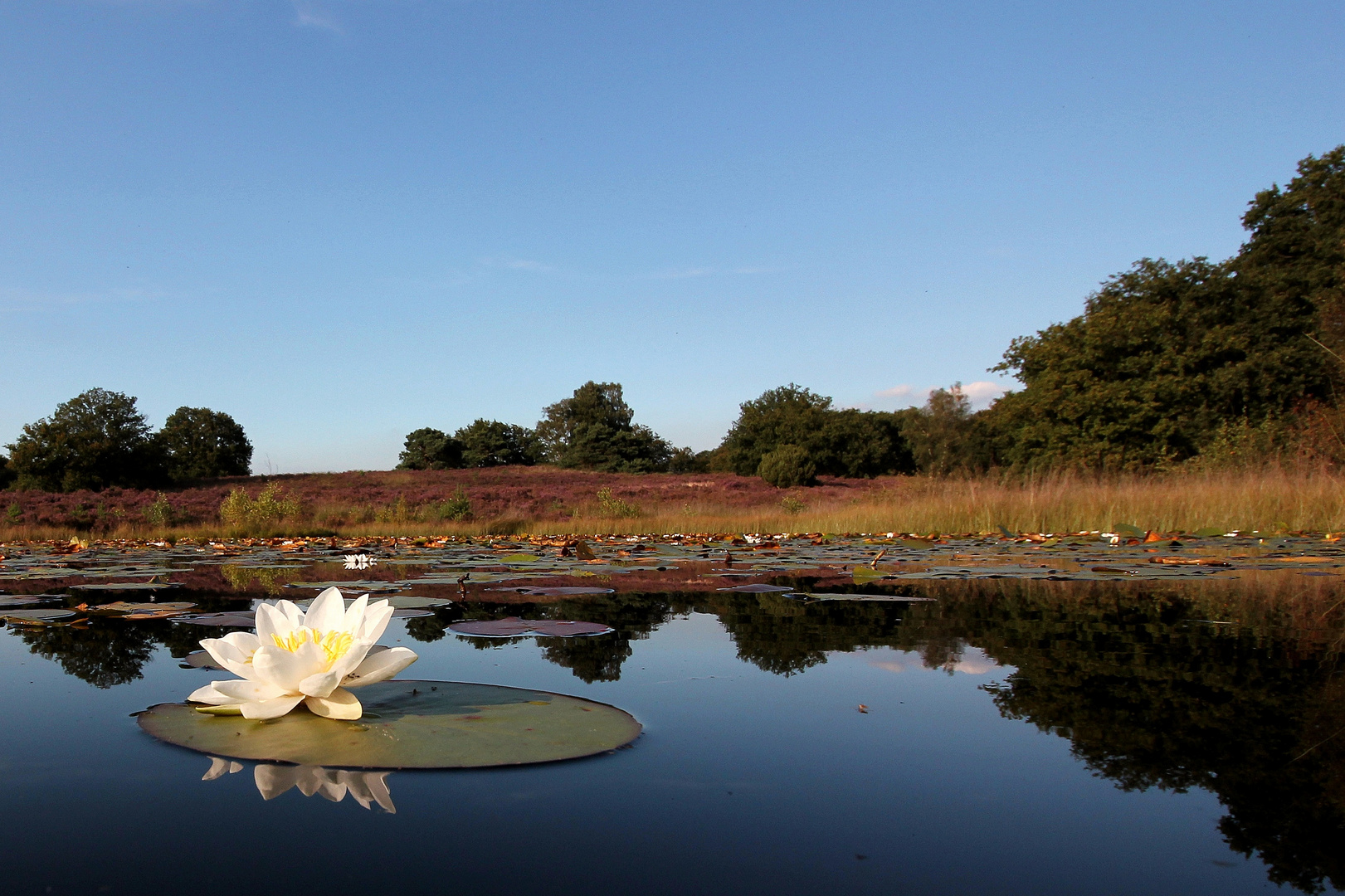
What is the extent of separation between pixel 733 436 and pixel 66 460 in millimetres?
25756

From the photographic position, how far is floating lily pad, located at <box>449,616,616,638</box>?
2084 mm

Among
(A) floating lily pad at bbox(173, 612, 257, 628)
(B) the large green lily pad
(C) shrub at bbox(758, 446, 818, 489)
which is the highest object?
(C) shrub at bbox(758, 446, 818, 489)

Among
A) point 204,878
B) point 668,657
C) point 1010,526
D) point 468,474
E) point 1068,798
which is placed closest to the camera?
point 204,878

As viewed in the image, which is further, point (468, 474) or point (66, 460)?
point (468, 474)

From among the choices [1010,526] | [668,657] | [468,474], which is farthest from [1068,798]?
[468,474]

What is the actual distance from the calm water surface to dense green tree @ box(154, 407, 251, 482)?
45.7 metres

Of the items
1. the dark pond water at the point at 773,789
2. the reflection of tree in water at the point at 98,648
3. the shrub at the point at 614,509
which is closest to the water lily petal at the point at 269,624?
the dark pond water at the point at 773,789

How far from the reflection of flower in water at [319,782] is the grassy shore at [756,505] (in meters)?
9.17

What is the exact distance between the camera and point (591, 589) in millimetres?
3305

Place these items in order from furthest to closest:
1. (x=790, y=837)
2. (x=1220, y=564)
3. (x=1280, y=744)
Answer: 1. (x=1220, y=564)
2. (x=1280, y=744)
3. (x=790, y=837)

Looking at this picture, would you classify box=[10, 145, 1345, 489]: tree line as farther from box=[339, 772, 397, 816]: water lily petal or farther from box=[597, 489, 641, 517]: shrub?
box=[339, 772, 397, 816]: water lily petal

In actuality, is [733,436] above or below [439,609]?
above

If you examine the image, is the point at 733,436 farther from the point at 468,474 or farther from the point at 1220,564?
the point at 1220,564

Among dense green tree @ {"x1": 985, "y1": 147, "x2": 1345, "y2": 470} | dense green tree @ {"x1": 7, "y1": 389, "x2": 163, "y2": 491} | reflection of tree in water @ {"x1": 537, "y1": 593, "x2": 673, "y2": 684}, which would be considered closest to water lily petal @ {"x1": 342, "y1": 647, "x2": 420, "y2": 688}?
reflection of tree in water @ {"x1": 537, "y1": 593, "x2": 673, "y2": 684}
